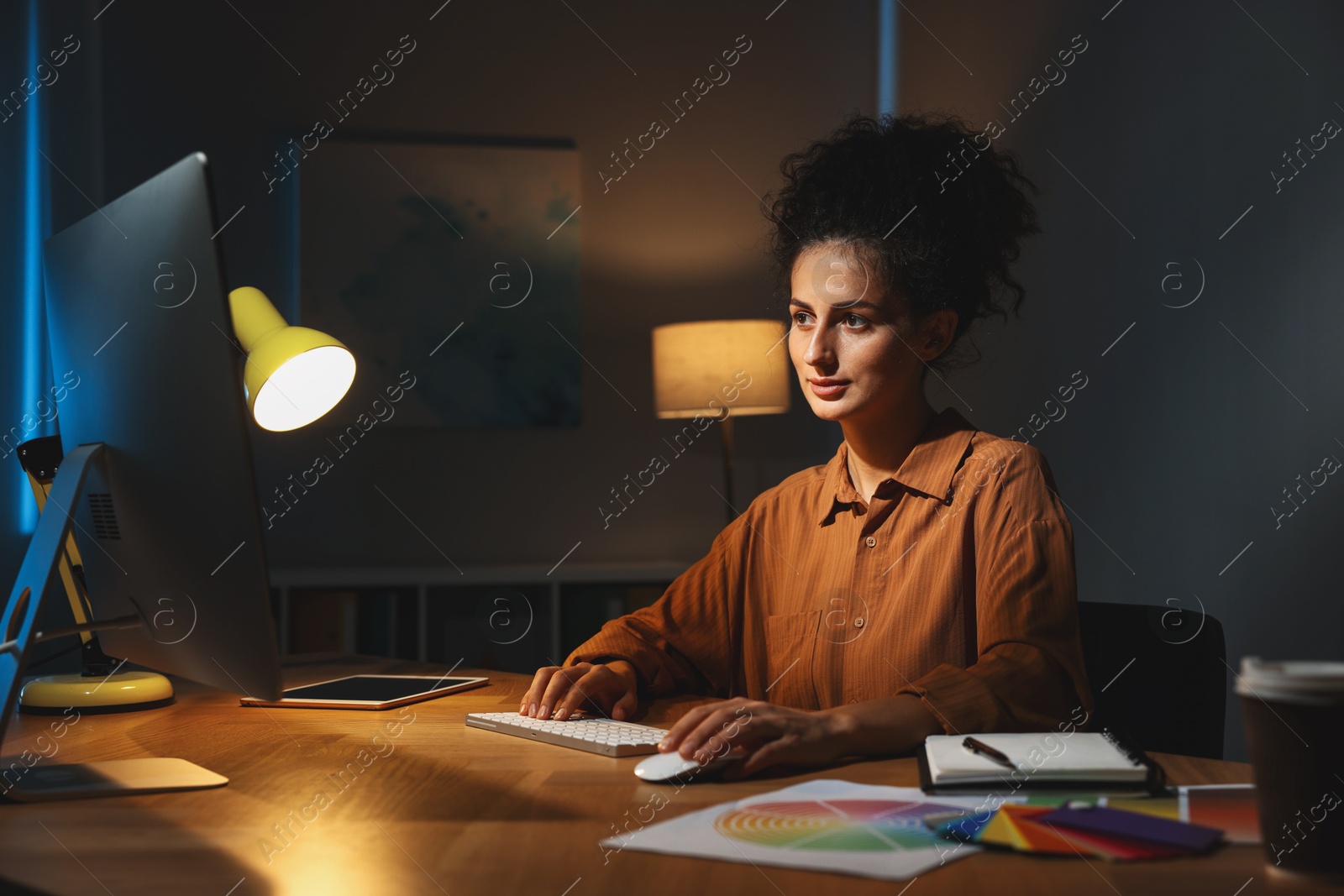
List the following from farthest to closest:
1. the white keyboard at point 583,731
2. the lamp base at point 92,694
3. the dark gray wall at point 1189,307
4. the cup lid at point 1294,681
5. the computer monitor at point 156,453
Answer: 1. the dark gray wall at point 1189,307
2. the lamp base at point 92,694
3. the white keyboard at point 583,731
4. the computer monitor at point 156,453
5. the cup lid at point 1294,681

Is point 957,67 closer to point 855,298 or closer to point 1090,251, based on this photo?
point 1090,251

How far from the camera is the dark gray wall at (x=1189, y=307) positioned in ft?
8.13

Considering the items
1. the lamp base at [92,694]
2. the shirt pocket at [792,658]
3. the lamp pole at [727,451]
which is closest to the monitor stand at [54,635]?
the lamp base at [92,694]

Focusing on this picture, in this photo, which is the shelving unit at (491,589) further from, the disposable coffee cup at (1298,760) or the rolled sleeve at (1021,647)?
the disposable coffee cup at (1298,760)

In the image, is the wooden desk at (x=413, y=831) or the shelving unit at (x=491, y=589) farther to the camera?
the shelving unit at (x=491, y=589)

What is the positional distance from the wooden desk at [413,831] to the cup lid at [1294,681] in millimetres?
128

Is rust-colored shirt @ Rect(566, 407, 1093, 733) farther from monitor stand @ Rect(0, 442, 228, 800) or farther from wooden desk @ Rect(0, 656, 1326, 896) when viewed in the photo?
monitor stand @ Rect(0, 442, 228, 800)

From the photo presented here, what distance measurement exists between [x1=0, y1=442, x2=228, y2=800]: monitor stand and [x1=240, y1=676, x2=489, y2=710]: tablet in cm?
31

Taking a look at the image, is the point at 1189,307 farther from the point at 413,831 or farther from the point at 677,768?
the point at 413,831

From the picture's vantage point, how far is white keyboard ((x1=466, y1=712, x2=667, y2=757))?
3.59 ft

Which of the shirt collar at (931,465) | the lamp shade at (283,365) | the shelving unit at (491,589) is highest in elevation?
the lamp shade at (283,365)

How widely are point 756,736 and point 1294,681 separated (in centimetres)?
46

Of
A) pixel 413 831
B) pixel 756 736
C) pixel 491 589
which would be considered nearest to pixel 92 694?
pixel 413 831

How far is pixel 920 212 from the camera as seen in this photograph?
155 centimetres
